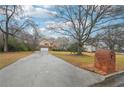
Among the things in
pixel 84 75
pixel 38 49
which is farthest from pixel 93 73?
pixel 38 49

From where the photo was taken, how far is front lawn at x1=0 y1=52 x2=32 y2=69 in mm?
4273

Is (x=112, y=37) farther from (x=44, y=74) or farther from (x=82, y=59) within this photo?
(x=44, y=74)

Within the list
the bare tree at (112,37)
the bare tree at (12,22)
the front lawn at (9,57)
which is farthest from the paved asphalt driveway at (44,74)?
the bare tree at (112,37)

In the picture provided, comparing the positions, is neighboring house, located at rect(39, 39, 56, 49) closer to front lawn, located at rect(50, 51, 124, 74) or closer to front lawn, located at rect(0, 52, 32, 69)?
front lawn, located at rect(50, 51, 124, 74)

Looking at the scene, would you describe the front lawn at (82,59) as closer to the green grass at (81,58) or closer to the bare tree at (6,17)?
the green grass at (81,58)

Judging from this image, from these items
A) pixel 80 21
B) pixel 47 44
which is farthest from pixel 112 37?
pixel 47 44

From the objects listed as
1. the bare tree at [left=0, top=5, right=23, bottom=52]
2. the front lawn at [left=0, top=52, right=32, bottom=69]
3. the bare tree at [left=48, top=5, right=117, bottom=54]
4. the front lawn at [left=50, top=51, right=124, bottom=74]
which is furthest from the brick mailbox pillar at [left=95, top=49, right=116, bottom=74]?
the bare tree at [left=0, top=5, right=23, bottom=52]

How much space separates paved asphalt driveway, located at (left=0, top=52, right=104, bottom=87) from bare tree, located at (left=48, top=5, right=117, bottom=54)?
290mm

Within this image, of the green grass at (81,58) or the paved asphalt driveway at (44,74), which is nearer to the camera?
the paved asphalt driveway at (44,74)

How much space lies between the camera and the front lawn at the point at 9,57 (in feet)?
14.0

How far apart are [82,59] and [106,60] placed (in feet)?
0.92

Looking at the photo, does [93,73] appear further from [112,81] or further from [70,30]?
[70,30]

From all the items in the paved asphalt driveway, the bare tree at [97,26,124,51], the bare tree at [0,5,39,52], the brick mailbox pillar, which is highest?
the bare tree at [0,5,39,52]

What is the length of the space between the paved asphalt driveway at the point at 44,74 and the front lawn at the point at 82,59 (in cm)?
6
